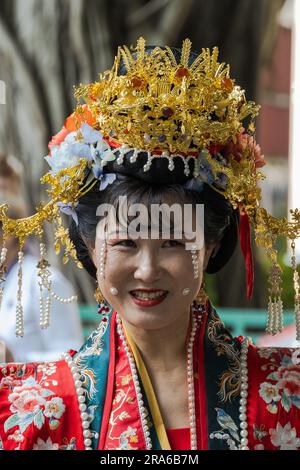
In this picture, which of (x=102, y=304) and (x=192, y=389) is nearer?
(x=192, y=389)

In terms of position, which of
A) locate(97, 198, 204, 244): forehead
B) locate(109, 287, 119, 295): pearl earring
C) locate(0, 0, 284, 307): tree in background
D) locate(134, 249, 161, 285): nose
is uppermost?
locate(0, 0, 284, 307): tree in background

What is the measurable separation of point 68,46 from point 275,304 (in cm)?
405

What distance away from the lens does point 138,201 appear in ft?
6.59

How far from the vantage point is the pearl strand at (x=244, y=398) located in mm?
2020

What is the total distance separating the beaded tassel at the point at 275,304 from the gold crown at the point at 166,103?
14.0 inches

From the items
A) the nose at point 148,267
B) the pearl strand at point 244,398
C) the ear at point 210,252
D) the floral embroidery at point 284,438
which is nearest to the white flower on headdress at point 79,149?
the nose at point 148,267

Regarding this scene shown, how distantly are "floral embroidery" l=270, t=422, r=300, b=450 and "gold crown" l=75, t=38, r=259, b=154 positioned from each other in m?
0.67

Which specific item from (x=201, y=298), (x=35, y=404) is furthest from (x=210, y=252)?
(x=35, y=404)

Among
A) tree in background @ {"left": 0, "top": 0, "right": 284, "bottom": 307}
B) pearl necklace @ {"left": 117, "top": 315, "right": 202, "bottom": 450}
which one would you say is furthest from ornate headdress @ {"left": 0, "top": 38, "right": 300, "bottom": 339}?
tree in background @ {"left": 0, "top": 0, "right": 284, "bottom": 307}

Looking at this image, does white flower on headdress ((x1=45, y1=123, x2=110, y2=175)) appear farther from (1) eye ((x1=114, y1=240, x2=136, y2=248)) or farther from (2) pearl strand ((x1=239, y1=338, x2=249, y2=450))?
(2) pearl strand ((x1=239, y1=338, x2=249, y2=450))

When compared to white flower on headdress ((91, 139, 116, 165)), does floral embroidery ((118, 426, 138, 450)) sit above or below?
below

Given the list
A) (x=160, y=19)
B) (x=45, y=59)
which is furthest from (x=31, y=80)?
(x=160, y=19)

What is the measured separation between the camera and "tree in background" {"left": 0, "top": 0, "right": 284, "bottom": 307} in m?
5.86

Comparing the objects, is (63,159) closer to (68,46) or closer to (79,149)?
(79,149)
